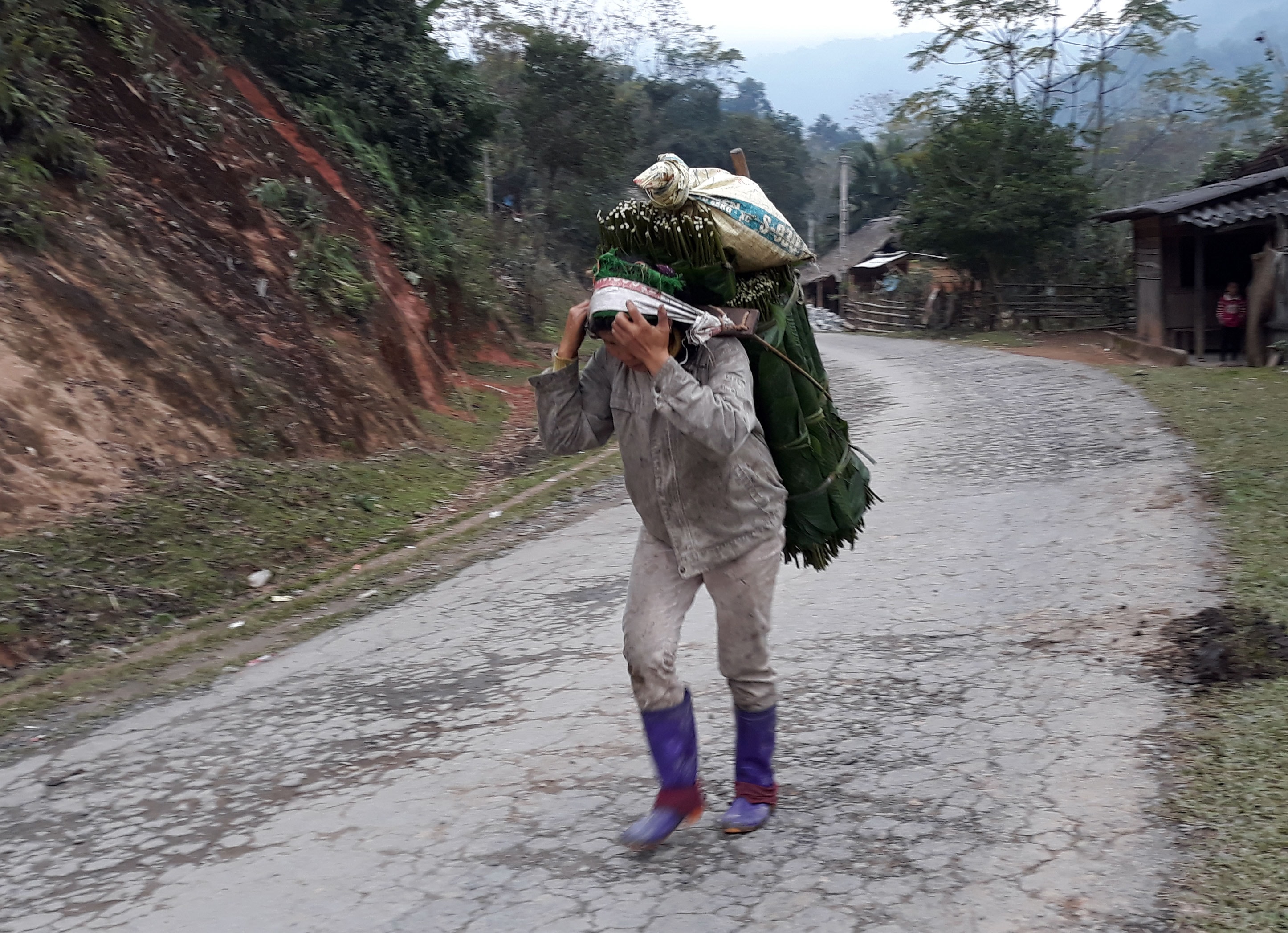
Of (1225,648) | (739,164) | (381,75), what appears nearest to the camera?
(739,164)

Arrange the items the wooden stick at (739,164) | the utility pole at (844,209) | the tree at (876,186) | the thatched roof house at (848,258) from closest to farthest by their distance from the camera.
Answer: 1. the wooden stick at (739,164)
2. the thatched roof house at (848,258)
3. the utility pole at (844,209)
4. the tree at (876,186)

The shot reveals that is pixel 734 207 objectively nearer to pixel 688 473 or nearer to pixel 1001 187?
pixel 688 473

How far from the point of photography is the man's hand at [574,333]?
3.32m

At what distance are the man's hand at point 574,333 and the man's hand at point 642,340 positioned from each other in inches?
10.7

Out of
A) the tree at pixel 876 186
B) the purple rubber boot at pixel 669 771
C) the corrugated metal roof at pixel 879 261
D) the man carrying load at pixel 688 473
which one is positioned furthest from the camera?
the tree at pixel 876 186

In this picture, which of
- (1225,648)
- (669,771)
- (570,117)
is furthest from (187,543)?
(570,117)

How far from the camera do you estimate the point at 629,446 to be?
3414 mm

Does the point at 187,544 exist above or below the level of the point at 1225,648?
above

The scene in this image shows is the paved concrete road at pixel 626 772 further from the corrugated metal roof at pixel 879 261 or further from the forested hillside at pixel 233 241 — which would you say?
the corrugated metal roof at pixel 879 261

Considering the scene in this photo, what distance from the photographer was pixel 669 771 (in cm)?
336

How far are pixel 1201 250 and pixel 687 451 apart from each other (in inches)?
767

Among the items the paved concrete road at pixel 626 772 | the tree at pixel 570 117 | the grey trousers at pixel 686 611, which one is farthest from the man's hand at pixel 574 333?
the tree at pixel 570 117

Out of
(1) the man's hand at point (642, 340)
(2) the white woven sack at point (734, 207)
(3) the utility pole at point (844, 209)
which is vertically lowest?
Answer: (1) the man's hand at point (642, 340)

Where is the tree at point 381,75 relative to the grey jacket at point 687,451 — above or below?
above
